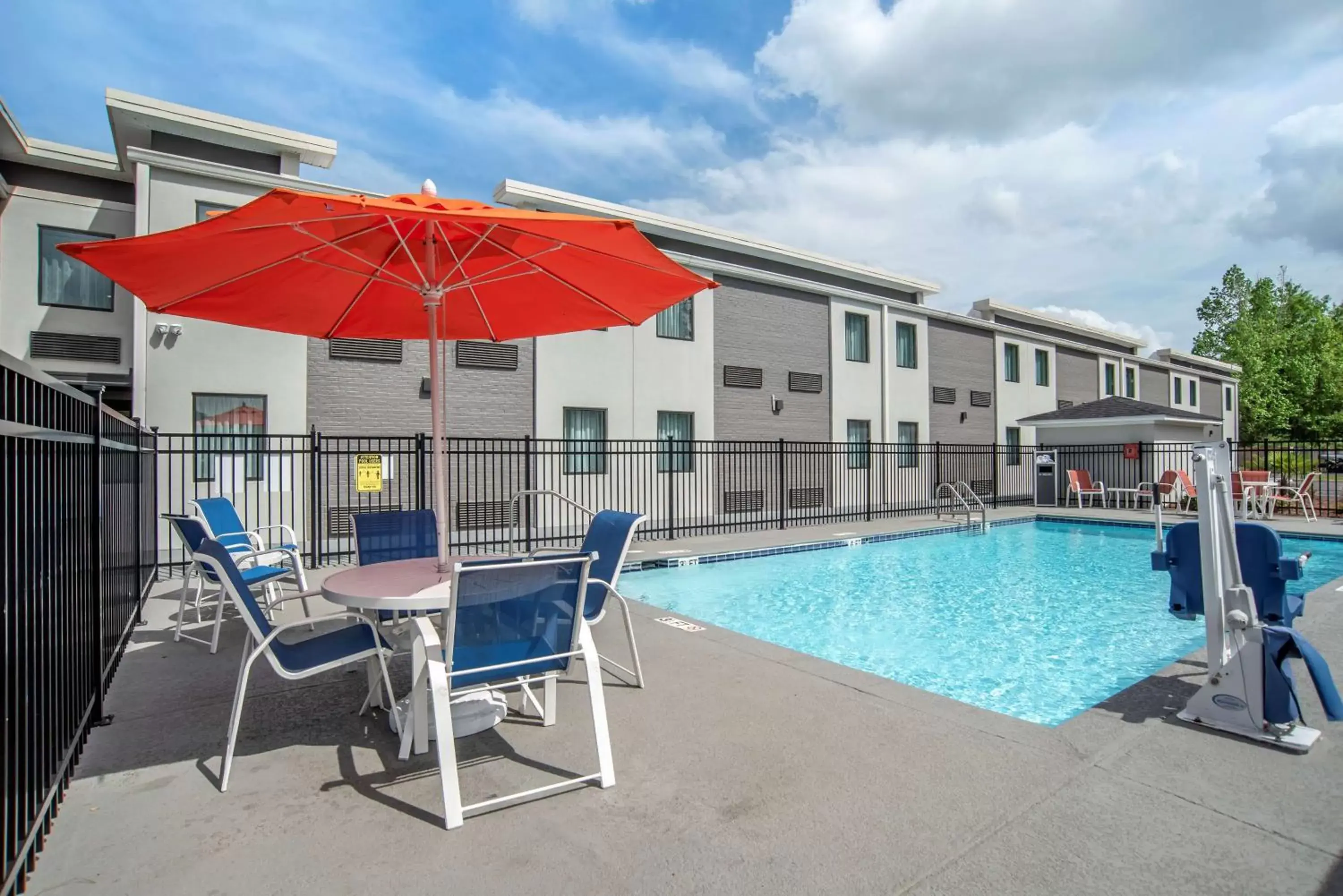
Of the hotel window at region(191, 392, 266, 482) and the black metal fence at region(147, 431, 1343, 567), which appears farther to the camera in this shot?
the hotel window at region(191, 392, 266, 482)

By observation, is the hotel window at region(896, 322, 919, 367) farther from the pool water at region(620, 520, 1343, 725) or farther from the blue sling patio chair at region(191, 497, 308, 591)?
the blue sling patio chair at region(191, 497, 308, 591)

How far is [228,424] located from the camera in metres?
10.1

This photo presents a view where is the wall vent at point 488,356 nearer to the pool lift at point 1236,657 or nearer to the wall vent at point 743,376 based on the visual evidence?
the wall vent at point 743,376

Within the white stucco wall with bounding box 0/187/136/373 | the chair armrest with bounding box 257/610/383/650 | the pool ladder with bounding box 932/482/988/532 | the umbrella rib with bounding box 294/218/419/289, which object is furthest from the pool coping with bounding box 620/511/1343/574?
the white stucco wall with bounding box 0/187/136/373

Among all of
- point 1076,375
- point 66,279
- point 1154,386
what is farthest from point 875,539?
point 1154,386

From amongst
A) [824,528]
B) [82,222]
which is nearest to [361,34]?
[82,222]

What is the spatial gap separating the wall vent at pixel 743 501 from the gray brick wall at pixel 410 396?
434 cm

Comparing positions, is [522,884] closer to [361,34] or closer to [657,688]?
[657,688]

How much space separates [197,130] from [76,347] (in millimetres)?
3588

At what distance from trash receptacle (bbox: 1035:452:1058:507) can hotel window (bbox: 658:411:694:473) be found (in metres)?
9.22

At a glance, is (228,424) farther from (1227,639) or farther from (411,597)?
(1227,639)

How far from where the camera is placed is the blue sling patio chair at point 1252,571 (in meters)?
3.56

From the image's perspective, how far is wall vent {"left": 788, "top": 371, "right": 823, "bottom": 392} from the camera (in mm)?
15922

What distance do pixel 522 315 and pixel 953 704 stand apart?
11.1 feet
